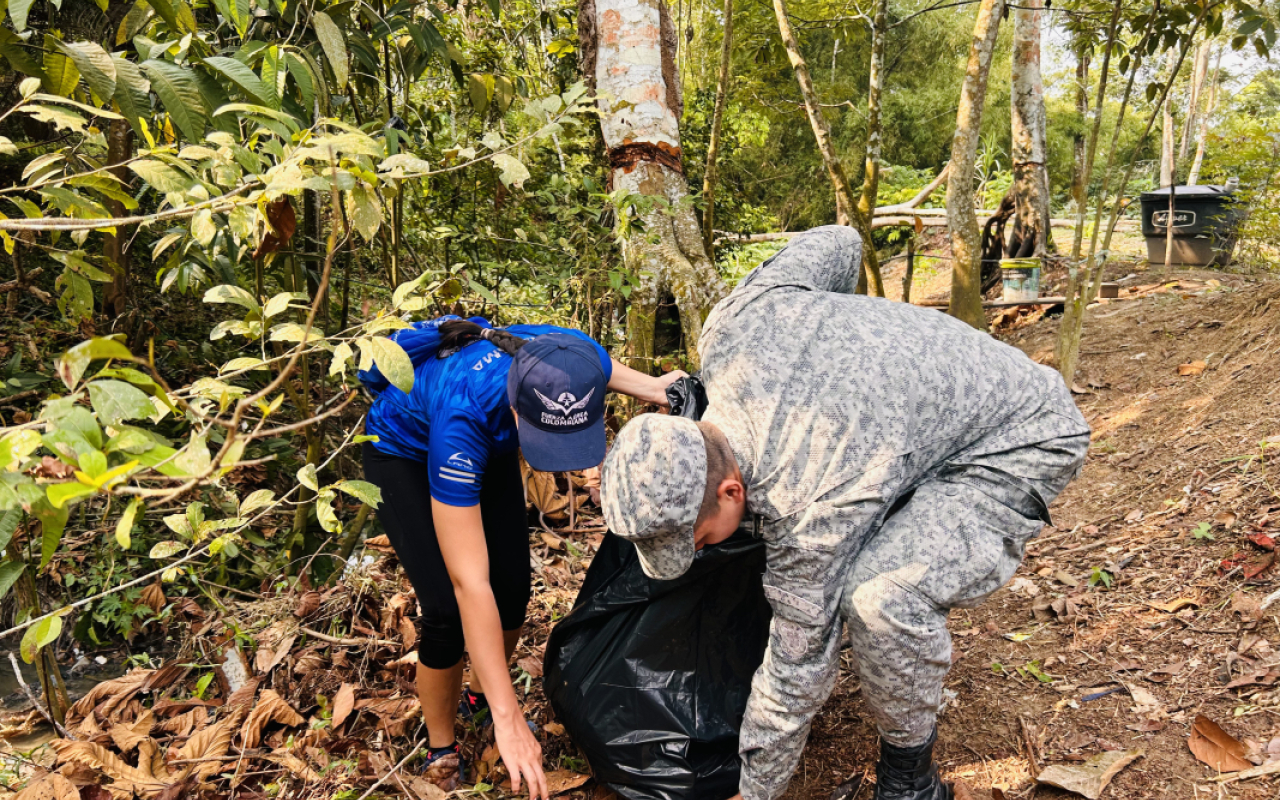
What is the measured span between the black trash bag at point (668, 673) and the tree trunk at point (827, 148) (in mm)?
2526

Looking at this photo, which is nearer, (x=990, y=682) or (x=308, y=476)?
(x=308, y=476)

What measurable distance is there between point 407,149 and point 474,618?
5.59 feet

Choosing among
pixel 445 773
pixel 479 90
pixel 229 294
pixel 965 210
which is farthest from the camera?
pixel 965 210

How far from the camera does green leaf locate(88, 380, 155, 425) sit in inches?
39.4

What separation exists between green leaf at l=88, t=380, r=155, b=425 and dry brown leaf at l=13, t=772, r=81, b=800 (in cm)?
146

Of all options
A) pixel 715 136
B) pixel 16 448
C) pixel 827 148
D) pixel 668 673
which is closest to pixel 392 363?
pixel 16 448

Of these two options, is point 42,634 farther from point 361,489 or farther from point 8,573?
point 361,489

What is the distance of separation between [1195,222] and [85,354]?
8839 millimetres

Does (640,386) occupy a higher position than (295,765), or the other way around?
(640,386)

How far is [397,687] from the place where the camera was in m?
2.42

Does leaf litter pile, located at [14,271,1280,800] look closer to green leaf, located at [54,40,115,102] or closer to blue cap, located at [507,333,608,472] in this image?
blue cap, located at [507,333,608,472]

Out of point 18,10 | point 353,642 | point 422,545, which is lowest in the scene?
point 353,642

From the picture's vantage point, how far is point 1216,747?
1.91 metres

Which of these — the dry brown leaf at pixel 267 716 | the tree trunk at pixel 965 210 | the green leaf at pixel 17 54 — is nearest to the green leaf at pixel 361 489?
the green leaf at pixel 17 54
